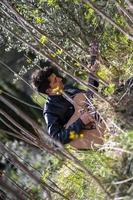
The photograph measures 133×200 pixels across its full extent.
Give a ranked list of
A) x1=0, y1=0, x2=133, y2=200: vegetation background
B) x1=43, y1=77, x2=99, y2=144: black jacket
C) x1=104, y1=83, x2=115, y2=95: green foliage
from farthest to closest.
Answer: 1. x1=43, y1=77, x2=99, y2=144: black jacket
2. x1=104, y1=83, x2=115, y2=95: green foliage
3. x1=0, y1=0, x2=133, y2=200: vegetation background

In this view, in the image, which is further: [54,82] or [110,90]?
[54,82]

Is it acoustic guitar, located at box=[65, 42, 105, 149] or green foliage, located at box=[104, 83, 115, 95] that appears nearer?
green foliage, located at box=[104, 83, 115, 95]

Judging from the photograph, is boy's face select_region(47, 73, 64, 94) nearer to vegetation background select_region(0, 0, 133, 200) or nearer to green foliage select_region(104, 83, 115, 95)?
vegetation background select_region(0, 0, 133, 200)

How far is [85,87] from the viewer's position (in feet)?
13.7

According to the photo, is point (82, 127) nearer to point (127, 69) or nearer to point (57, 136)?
point (57, 136)

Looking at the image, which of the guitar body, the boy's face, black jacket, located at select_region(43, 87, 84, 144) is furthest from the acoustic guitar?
the boy's face

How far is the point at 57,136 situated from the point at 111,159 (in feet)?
4.93

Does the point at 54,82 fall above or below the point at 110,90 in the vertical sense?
above

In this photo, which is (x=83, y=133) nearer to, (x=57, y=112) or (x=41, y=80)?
(x=57, y=112)

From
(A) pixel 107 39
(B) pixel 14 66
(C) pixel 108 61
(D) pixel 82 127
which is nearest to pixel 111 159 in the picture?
(D) pixel 82 127

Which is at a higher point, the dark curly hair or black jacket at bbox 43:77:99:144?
the dark curly hair

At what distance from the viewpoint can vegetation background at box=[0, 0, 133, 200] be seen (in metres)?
2.55

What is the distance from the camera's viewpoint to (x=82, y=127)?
159 inches

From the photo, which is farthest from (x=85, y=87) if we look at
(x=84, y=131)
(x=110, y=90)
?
(x=110, y=90)
